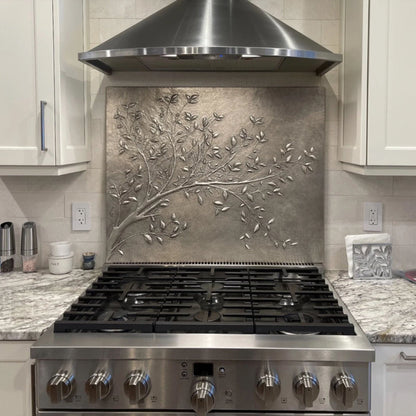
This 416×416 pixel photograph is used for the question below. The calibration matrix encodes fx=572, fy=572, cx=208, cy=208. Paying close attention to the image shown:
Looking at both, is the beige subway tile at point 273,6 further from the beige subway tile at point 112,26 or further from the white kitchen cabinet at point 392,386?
the white kitchen cabinet at point 392,386

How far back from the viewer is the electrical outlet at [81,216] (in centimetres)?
246

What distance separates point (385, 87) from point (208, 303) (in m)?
0.97

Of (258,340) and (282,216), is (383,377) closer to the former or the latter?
(258,340)

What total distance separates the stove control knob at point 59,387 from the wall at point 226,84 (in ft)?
3.00

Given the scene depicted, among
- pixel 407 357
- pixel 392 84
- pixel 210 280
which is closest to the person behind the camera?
pixel 407 357

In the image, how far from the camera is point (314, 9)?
7.73 ft

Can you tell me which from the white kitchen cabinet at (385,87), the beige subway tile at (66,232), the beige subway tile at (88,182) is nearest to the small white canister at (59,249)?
the beige subway tile at (66,232)

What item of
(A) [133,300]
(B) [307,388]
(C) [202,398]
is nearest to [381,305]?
(B) [307,388]

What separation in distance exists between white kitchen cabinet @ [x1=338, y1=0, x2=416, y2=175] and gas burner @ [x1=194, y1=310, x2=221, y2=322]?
0.75m

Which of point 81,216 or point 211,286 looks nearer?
point 211,286

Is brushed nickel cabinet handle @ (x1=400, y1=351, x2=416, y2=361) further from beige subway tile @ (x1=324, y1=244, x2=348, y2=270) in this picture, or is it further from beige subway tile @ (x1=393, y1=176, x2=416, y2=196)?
beige subway tile @ (x1=393, y1=176, x2=416, y2=196)

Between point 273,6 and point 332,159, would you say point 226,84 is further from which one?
point 332,159

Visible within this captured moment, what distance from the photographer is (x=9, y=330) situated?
170 centimetres

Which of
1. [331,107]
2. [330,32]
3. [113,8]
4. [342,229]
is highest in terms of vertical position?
[113,8]
